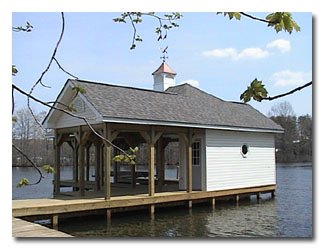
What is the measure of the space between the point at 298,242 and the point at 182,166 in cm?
600

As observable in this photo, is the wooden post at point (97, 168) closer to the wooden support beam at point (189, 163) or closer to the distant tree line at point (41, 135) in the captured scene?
the distant tree line at point (41, 135)

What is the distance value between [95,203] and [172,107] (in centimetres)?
310

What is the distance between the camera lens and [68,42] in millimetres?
4938

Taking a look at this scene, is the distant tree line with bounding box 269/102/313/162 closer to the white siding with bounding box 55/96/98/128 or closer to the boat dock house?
the boat dock house

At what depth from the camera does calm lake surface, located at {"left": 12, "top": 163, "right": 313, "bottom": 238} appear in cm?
687

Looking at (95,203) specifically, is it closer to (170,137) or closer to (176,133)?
(176,133)

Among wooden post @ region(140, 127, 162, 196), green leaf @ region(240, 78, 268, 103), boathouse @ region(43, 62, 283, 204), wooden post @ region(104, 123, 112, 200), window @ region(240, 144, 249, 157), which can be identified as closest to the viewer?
green leaf @ region(240, 78, 268, 103)

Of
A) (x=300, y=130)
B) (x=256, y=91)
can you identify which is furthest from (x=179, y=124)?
(x=256, y=91)

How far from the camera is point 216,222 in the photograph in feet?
26.5

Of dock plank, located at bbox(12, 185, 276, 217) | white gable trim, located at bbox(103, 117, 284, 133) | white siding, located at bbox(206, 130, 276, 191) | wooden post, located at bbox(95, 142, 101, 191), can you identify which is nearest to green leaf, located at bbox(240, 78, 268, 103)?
dock plank, located at bbox(12, 185, 276, 217)

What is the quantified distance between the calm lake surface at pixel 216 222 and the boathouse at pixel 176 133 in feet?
1.81

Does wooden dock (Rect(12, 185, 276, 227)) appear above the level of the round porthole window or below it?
below
